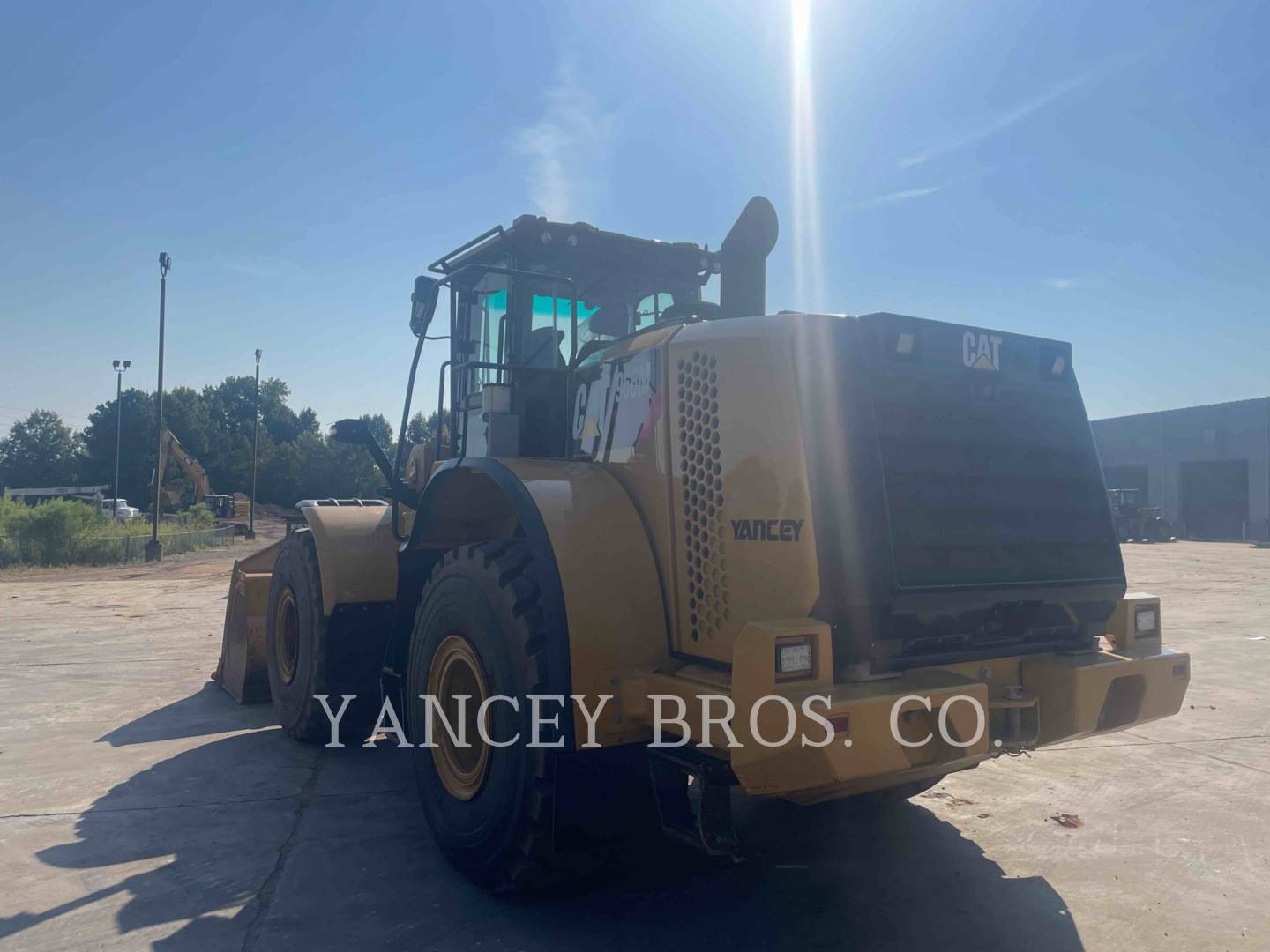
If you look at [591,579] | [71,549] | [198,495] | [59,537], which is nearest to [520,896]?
[591,579]

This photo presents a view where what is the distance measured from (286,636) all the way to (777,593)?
4.77 metres

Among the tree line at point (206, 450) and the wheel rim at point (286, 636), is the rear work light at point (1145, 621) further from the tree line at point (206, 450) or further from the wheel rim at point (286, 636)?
the tree line at point (206, 450)

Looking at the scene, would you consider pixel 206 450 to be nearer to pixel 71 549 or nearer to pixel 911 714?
pixel 71 549

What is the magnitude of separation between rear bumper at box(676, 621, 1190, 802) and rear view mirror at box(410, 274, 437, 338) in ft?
10.9

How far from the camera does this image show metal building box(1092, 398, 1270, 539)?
42.9 meters

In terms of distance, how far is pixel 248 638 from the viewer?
7621mm

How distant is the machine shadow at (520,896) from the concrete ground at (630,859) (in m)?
0.01

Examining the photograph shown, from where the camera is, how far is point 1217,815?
16.5 feet

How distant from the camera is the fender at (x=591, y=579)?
3641 millimetres

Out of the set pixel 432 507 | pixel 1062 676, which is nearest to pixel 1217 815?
pixel 1062 676

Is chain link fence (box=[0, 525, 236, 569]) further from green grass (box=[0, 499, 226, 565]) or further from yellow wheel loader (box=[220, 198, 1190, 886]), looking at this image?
yellow wheel loader (box=[220, 198, 1190, 886])

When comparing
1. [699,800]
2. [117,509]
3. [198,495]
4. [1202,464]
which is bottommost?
[699,800]

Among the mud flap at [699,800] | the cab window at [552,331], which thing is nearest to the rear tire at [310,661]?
the cab window at [552,331]

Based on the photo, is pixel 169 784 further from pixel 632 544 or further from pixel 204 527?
pixel 204 527
